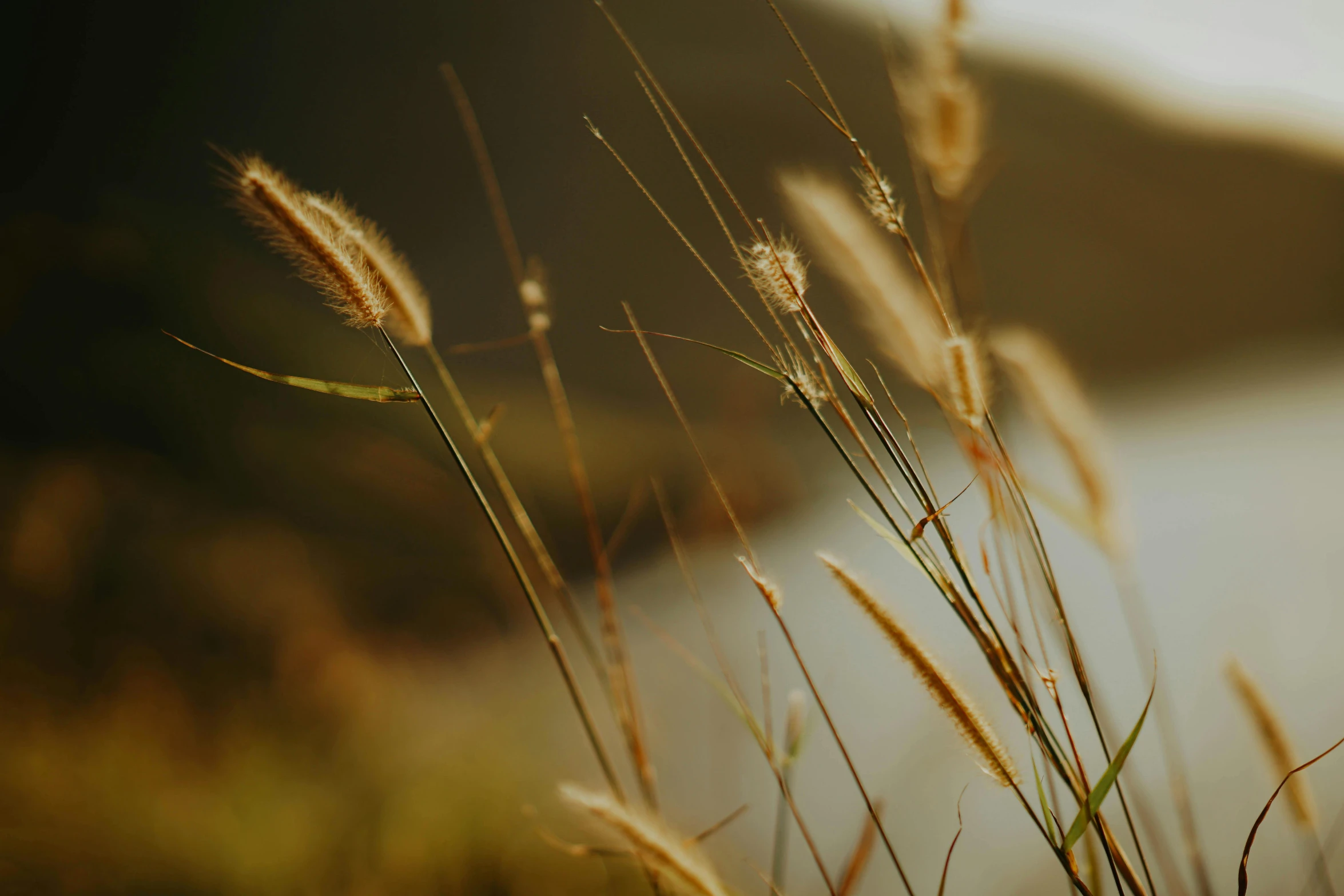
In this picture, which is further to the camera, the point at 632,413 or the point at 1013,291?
the point at 1013,291

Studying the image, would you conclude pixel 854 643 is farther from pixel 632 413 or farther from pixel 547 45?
pixel 547 45

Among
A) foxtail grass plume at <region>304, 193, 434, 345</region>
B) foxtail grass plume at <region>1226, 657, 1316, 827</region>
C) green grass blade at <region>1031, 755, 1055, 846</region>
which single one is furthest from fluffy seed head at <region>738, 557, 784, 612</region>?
foxtail grass plume at <region>1226, 657, 1316, 827</region>

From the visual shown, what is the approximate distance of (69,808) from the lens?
0.71m

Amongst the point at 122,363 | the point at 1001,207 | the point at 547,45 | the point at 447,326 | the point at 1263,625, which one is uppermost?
the point at 547,45

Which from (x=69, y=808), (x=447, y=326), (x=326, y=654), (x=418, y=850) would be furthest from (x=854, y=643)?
(x=447, y=326)

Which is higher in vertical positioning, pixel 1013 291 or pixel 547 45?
pixel 547 45

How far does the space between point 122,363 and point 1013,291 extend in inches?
97.8

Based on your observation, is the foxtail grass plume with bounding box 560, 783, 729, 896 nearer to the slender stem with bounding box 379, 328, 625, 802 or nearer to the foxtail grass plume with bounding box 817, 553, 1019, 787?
the slender stem with bounding box 379, 328, 625, 802

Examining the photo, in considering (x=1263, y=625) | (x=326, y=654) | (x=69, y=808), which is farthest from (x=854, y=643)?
(x=69, y=808)

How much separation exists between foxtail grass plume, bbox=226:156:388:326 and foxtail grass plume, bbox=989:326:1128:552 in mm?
411

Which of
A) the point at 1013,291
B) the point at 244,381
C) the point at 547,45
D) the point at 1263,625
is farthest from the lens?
the point at 1013,291

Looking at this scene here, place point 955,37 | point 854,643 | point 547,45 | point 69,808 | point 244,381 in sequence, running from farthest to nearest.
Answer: point 547,45 → point 244,381 → point 854,643 → point 69,808 → point 955,37

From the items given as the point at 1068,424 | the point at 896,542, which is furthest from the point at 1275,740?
the point at 896,542

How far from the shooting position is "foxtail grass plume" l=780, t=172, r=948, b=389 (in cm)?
32
